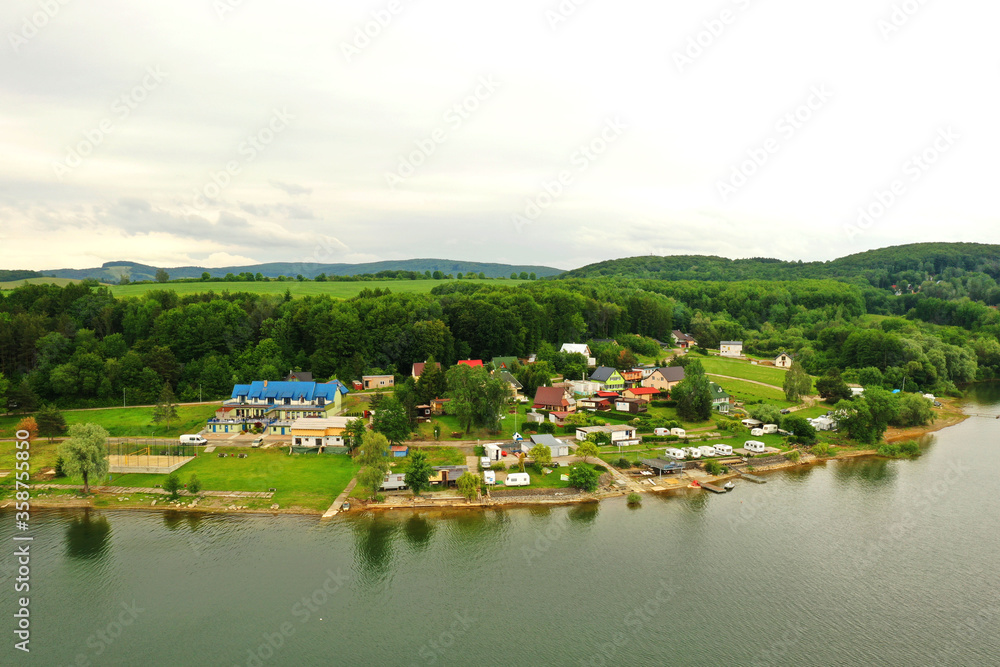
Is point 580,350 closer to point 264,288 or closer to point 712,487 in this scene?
point 712,487

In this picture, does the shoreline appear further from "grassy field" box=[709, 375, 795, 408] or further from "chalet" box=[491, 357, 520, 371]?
"chalet" box=[491, 357, 520, 371]

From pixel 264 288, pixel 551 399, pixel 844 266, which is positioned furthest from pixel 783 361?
pixel 844 266

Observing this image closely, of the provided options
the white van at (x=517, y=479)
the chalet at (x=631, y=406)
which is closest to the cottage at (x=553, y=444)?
the white van at (x=517, y=479)

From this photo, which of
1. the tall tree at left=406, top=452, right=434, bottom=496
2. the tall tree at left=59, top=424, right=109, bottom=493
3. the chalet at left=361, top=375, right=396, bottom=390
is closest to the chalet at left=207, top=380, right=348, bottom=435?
the chalet at left=361, top=375, right=396, bottom=390

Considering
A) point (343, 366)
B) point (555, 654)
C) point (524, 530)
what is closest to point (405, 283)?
point (343, 366)

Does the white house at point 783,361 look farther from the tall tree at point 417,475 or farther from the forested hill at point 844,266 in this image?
the forested hill at point 844,266

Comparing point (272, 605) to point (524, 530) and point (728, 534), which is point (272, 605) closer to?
point (524, 530)
